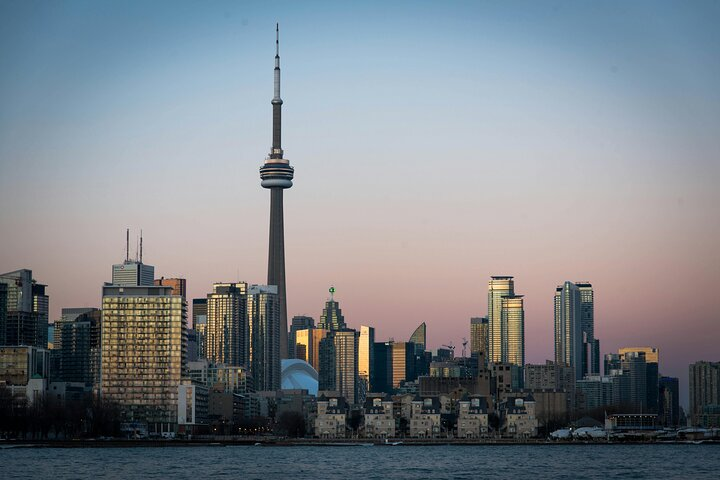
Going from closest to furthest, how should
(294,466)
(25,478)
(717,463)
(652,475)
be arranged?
(25,478)
(652,475)
(294,466)
(717,463)

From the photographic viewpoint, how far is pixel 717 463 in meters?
193

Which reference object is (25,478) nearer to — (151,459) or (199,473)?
(199,473)

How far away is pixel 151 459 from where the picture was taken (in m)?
196

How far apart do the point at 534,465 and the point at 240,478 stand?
1879 inches

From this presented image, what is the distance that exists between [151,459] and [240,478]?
46507 millimetres

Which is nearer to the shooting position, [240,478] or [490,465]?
[240,478]

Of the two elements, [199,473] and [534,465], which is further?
[534,465]

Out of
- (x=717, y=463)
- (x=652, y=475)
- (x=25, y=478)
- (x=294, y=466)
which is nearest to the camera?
(x=25, y=478)

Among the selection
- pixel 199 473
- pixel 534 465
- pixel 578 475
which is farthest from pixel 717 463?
pixel 199 473

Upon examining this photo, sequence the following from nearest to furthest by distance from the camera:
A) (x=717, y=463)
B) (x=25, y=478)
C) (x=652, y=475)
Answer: (x=25, y=478) < (x=652, y=475) < (x=717, y=463)

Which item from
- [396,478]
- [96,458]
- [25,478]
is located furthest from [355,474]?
[96,458]

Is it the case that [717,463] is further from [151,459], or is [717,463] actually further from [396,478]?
[151,459]

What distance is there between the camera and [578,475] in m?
162

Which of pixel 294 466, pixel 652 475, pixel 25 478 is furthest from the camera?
pixel 294 466
